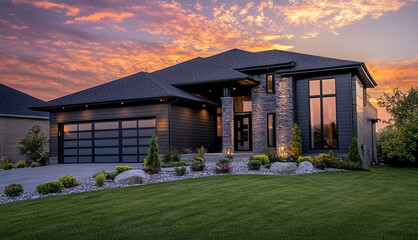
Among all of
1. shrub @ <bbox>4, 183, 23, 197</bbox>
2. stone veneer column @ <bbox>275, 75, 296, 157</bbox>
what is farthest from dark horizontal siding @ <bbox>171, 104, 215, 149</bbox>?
shrub @ <bbox>4, 183, 23, 197</bbox>

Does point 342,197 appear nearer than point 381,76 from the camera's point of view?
Yes

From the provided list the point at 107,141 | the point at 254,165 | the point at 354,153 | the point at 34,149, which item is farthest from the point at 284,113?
the point at 34,149

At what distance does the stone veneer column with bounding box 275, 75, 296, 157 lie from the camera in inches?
724

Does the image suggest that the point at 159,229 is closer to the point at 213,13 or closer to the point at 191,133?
the point at 213,13

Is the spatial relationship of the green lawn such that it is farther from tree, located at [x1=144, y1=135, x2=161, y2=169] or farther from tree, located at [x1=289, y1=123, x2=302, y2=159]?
tree, located at [x1=289, y1=123, x2=302, y2=159]

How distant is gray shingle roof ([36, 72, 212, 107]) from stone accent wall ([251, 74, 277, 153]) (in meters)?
3.09

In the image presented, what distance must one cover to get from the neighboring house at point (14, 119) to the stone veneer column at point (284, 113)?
1718 centimetres

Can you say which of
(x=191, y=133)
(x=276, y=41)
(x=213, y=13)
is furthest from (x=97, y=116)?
(x=276, y=41)

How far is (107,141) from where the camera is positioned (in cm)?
2083

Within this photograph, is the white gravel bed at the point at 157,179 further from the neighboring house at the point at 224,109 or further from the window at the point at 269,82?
the window at the point at 269,82

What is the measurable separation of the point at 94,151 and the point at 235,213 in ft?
53.8

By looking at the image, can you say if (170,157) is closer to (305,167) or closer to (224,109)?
(224,109)

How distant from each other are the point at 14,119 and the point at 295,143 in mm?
20875

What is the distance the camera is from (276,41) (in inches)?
949
